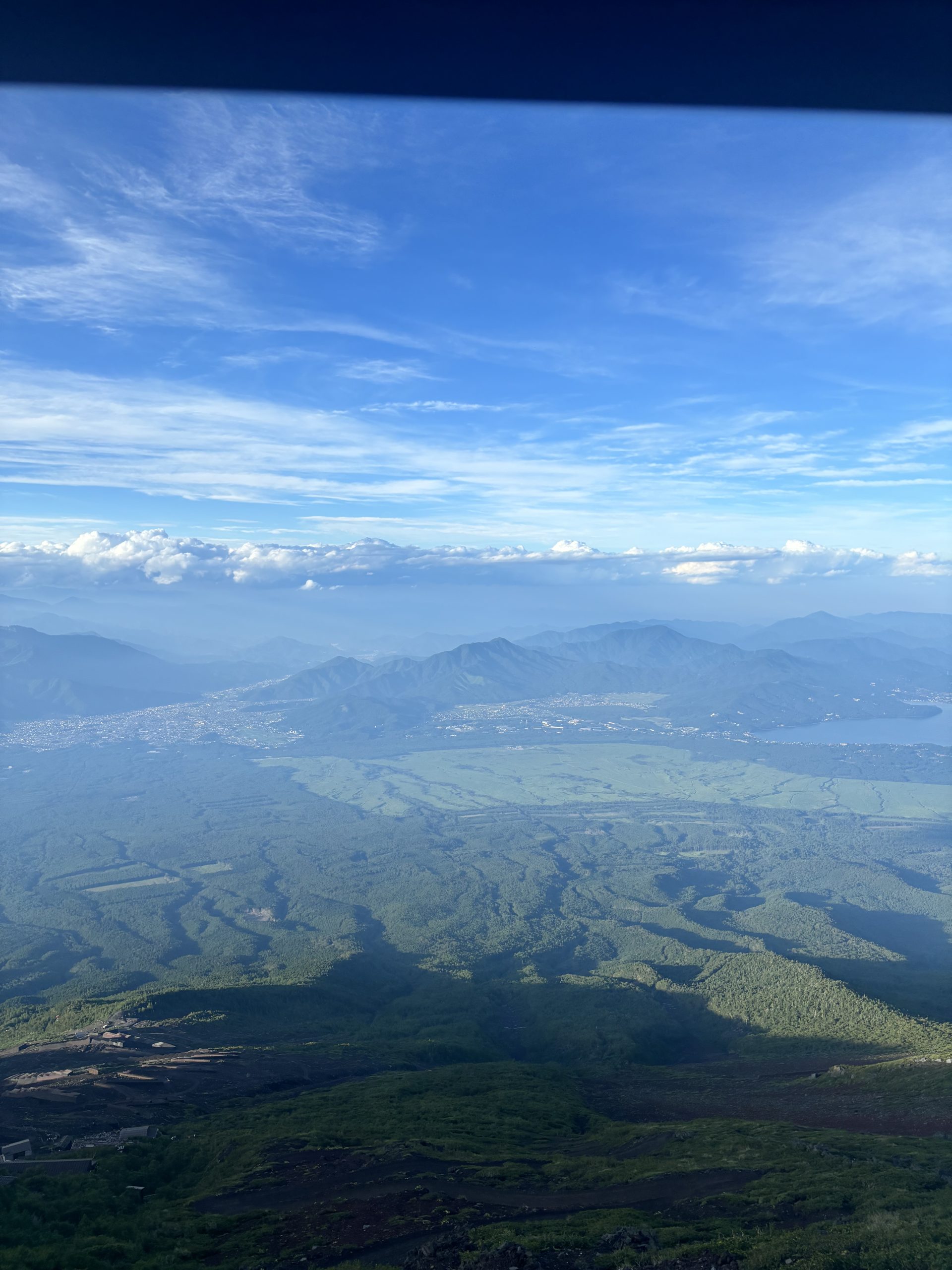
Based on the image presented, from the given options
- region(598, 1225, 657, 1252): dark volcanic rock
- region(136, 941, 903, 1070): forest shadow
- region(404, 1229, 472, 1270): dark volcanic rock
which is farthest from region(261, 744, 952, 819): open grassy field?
region(598, 1225, 657, 1252): dark volcanic rock

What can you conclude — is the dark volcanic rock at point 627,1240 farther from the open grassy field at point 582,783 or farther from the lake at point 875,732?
the lake at point 875,732

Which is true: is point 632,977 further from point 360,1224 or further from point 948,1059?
point 360,1224

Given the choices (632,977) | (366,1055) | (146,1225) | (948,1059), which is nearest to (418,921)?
(632,977)

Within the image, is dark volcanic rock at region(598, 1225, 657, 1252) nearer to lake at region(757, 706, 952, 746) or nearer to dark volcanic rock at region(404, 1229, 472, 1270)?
dark volcanic rock at region(404, 1229, 472, 1270)

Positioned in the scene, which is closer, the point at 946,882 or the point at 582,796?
the point at 946,882

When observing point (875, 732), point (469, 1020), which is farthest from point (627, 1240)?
point (875, 732)

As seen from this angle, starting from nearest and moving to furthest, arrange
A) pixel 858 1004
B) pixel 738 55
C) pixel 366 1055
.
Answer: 1. pixel 738 55
2. pixel 366 1055
3. pixel 858 1004

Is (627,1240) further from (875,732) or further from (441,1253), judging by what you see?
(875,732)
